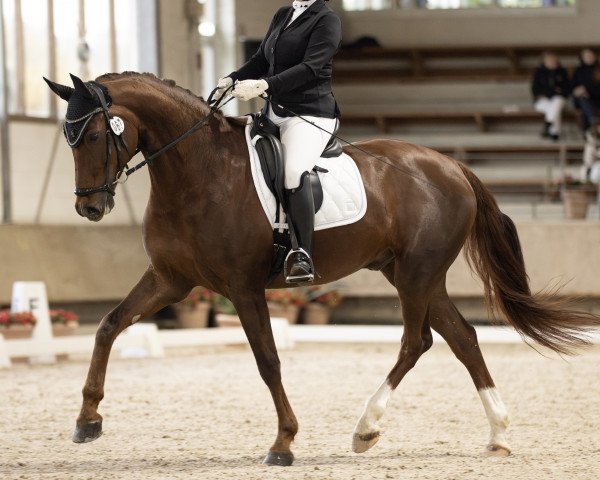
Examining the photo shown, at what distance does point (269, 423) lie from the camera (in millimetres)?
6027

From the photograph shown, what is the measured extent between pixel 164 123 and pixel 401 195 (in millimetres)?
1248

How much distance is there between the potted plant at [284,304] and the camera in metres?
12.8

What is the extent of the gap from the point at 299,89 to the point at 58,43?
314 inches

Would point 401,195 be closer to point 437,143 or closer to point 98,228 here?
point 98,228

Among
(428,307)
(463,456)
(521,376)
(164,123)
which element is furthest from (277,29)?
(521,376)

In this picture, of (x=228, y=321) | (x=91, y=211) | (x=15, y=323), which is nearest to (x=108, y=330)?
(x=91, y=211)

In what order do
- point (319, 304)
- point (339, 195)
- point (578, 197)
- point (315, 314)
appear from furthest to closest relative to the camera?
1. point (578, 197)
2. point (319, 304)
3. point (315, 314)
4. point (339, 195)

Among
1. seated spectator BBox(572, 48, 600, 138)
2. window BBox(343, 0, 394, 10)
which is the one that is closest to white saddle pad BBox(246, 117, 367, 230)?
seated spectator BBox(572, 48, 600, 138)

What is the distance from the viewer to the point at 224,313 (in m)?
12.9

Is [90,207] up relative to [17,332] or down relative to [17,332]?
up

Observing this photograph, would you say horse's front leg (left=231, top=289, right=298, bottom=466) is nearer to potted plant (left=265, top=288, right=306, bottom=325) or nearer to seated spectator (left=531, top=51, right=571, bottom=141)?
potted plant (left=265, top=288, right=306, bottom=325)

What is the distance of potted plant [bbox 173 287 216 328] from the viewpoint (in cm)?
1280

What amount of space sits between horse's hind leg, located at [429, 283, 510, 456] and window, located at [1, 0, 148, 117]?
764 centimetres

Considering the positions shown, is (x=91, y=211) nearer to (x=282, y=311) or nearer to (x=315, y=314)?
(x=282, y=311)
